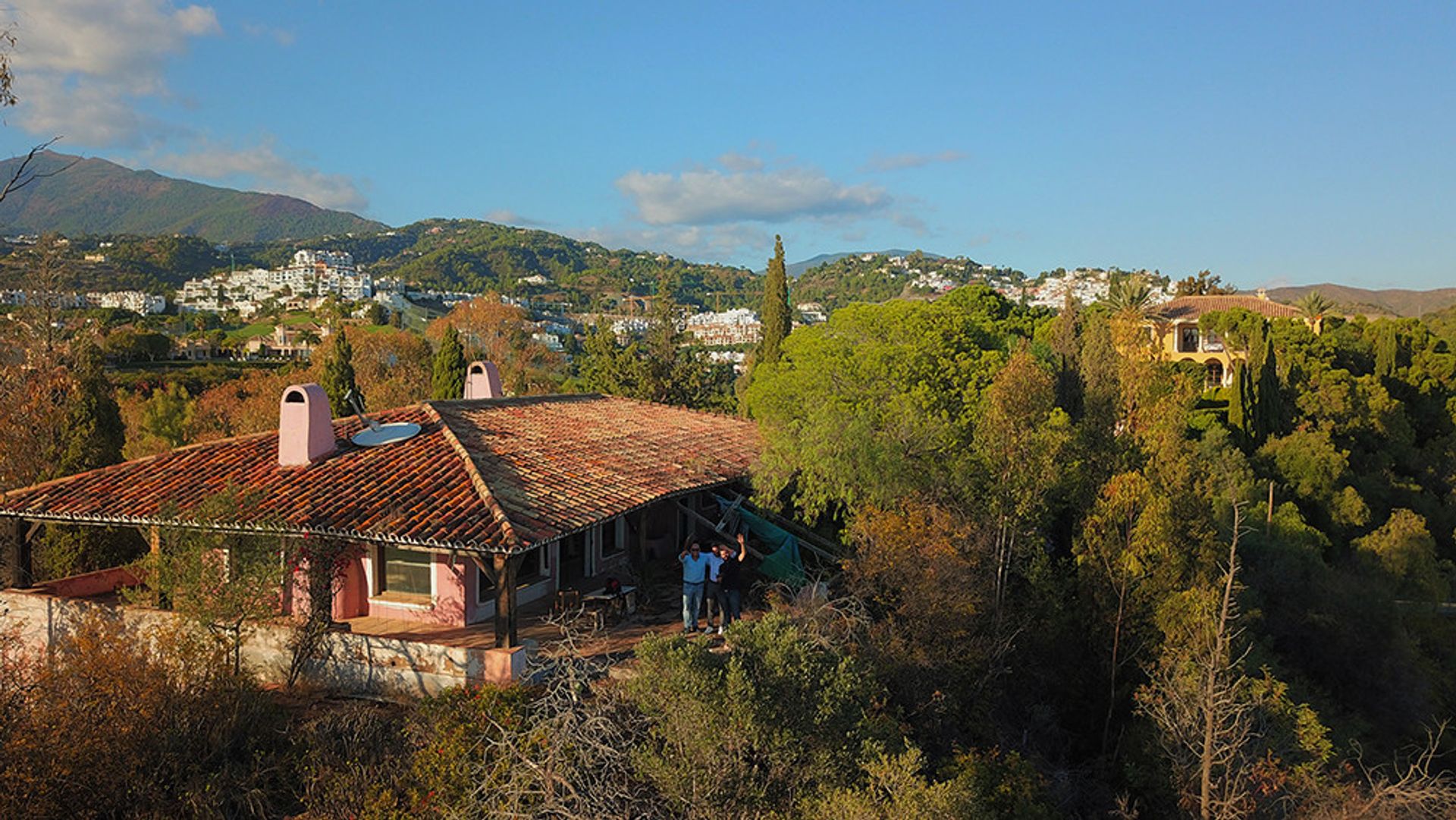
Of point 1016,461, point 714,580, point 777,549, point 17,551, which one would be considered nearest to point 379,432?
point 17,551

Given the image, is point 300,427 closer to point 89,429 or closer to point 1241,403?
point 89,429

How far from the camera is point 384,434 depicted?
584 inches

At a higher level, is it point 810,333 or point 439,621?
point 810,333

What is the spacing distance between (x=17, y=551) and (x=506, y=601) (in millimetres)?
8566

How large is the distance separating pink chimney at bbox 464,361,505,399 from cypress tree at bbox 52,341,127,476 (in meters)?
7.30

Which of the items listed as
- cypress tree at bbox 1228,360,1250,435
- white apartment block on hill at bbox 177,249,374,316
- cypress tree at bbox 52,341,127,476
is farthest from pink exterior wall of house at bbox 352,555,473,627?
white apartment block on hill at bbox 177,249,374,316

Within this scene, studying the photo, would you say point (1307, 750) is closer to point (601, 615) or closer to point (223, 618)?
point (601, 615)

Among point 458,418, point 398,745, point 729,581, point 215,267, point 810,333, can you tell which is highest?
point 215,267

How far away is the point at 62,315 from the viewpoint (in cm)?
2847

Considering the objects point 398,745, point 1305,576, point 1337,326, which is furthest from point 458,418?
point 1337,326

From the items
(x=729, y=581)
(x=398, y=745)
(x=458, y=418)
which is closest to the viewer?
(x=398, y=745)

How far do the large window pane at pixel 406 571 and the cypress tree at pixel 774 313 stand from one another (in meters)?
21.7

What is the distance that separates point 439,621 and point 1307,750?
13506 millimetres

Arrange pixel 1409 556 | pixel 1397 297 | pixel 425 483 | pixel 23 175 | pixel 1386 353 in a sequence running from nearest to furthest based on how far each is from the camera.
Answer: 1. pixel 23 175
2. pixel 425 483
3. pixel 1409 556
4. pixel 1386 353
5. pixel 1397 297
